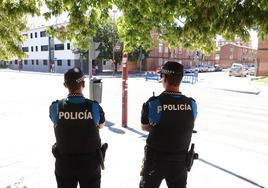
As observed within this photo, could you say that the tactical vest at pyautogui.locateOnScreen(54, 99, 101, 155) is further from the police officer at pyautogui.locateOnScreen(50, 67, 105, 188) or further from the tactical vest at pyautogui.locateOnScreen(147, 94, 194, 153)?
the tactical vest at pyautogui.locateOnScreen(147, 94, 194, 153)

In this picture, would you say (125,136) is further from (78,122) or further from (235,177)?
(78,122)

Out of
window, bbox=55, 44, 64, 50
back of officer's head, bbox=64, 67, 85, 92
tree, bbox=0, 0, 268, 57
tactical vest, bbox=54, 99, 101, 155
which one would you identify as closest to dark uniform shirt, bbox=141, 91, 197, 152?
tactical vest, bbox=54, 99, 101, 155

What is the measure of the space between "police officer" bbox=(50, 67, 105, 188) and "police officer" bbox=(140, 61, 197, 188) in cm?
56

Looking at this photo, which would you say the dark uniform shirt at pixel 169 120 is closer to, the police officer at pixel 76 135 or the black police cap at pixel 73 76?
the police officer at pixel 76 135

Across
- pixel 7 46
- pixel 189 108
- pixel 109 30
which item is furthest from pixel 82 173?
pixel 109 30

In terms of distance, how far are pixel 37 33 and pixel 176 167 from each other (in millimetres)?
56065

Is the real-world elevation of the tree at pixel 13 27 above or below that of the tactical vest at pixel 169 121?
above

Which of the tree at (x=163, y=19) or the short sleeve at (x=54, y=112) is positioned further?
the tree at (x=163, y=19)

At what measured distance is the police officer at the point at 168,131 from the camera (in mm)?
2826

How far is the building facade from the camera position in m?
47.6

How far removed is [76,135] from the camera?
2891mm

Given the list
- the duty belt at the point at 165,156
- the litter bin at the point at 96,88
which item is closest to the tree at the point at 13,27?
the litter bin at the point at 96,88

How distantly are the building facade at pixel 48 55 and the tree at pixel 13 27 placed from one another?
133 feet

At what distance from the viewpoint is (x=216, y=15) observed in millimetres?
4102
